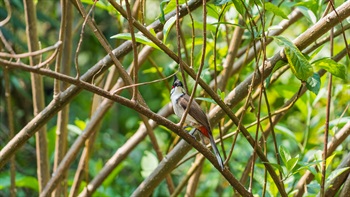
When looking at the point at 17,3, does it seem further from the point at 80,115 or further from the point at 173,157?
the point at 173,157

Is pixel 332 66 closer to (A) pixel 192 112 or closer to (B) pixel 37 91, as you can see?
(A) pixel 192 112

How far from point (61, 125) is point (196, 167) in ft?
1.62

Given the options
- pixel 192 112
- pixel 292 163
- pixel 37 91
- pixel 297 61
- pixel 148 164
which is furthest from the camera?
pixel 148 164

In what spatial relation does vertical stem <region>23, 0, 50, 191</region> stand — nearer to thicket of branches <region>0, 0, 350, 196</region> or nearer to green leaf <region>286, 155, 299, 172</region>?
thicket of branches <region>0, 0, 350, 196</region>

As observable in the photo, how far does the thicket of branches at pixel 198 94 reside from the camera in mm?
1307

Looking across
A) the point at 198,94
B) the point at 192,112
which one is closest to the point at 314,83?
the point at 192,112

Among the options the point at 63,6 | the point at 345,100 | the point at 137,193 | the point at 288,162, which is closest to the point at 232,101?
the point at 288,162

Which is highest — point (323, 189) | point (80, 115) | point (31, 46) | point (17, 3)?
point (17, 3)

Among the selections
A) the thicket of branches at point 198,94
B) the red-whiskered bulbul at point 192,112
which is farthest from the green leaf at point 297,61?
the red-whiskered bulbul at point 192,112

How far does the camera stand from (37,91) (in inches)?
79.4

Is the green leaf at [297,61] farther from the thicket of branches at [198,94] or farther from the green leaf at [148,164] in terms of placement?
the green leaf at [148,164]

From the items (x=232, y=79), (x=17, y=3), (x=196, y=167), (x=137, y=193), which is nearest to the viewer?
(x=137, y=193)

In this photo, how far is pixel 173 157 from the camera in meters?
1.63

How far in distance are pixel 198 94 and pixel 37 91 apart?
0.52 metres
